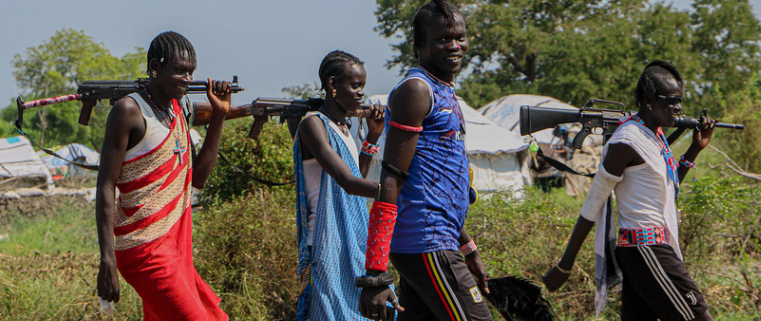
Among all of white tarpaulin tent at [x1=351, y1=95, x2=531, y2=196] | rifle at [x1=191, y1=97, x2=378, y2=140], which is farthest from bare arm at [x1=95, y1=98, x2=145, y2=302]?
white tarpaulin tent at [x1=351, y1=95, x2=531, y2=196]

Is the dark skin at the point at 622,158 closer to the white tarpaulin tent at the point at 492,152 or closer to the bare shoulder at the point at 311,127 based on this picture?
the bare shoulder at the point at 311,127

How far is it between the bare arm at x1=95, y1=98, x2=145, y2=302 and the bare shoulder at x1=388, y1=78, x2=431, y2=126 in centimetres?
120

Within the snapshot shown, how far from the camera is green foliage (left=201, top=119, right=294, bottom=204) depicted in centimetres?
784

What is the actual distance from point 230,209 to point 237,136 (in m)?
2.35

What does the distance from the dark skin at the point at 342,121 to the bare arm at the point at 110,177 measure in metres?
0.89

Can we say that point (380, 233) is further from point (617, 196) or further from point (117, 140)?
point (617, 196)

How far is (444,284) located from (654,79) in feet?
6.23

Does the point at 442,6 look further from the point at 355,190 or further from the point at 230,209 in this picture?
the point at 230,209

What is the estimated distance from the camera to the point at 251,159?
7.87 metres

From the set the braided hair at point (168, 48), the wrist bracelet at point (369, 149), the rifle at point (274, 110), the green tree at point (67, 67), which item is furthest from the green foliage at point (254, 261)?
the green tree at point (67, 67)

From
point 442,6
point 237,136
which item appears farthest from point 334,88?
point 237,136

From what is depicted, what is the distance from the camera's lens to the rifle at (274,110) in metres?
4.56

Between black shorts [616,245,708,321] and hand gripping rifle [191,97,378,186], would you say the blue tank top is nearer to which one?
black shorts [616,245,708,321]

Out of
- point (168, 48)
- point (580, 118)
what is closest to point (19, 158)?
point (580, 118)
